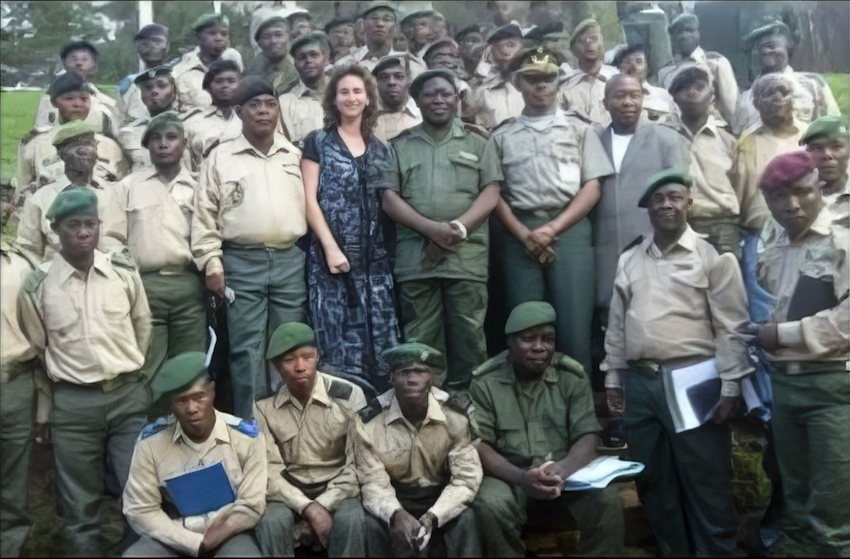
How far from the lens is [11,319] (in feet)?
20.4

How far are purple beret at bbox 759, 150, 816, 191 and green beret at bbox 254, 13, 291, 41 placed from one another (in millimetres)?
2790

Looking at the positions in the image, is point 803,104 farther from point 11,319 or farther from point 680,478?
point 11,319

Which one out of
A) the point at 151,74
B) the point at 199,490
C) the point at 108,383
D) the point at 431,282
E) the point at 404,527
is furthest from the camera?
the point at 151,74

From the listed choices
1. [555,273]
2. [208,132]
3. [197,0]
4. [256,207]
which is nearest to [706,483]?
[555,273]

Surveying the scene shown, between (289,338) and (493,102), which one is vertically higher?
(493,102)

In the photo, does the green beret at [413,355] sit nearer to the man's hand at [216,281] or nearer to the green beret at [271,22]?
the man's hand at [216,281]

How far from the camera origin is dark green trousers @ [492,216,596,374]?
6336 millimetres

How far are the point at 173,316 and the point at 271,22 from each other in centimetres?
174

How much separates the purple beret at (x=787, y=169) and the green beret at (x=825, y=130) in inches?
4.4

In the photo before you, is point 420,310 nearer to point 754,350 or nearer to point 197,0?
point 754,350

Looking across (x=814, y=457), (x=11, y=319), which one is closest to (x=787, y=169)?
(x=814, y=457)

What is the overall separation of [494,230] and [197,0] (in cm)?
215

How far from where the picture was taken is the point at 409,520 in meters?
5.68

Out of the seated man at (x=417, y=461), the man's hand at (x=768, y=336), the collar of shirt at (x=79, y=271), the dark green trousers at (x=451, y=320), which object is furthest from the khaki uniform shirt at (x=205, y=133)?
the man's hand at (x=768, y=336)
